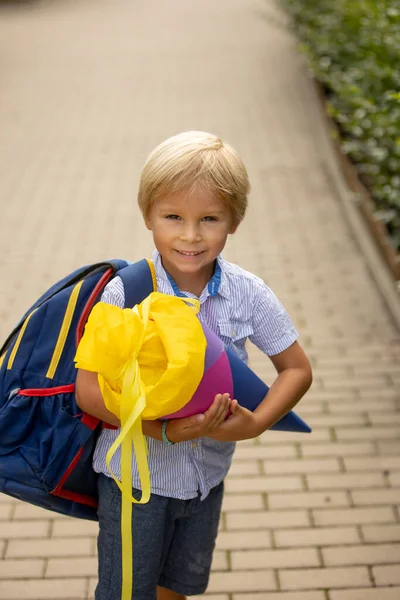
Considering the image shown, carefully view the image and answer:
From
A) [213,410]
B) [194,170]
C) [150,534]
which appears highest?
[194,170]

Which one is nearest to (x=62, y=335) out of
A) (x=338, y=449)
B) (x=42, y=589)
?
(x=42, y=589)

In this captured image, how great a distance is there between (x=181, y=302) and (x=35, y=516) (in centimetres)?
206

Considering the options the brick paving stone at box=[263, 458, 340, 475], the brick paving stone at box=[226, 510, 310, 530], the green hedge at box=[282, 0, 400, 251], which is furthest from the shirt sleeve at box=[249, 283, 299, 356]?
the green hedge at box=[282, 0, 400, 251]

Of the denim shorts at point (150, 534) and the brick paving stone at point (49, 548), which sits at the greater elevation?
the denim shorts at point (150, 534)

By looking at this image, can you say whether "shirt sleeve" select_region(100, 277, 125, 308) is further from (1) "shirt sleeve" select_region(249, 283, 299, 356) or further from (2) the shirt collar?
(1) "shirt sleeve" select_region(249, 283, 299, 356)

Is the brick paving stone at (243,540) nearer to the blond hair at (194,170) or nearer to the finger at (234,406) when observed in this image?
the finger at (234,406)

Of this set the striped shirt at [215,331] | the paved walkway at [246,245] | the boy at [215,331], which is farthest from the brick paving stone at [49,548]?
the striped shirt at [215,331]

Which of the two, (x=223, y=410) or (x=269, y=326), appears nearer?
(x=223, y=410)

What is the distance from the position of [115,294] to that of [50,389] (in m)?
0.30

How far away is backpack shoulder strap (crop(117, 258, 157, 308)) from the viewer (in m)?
2.04

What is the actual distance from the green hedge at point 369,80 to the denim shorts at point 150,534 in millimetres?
2910

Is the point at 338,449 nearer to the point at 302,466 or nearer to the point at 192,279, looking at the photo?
the point at 302,466

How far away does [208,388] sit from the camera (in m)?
1.89

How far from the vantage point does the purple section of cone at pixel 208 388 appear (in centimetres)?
188
